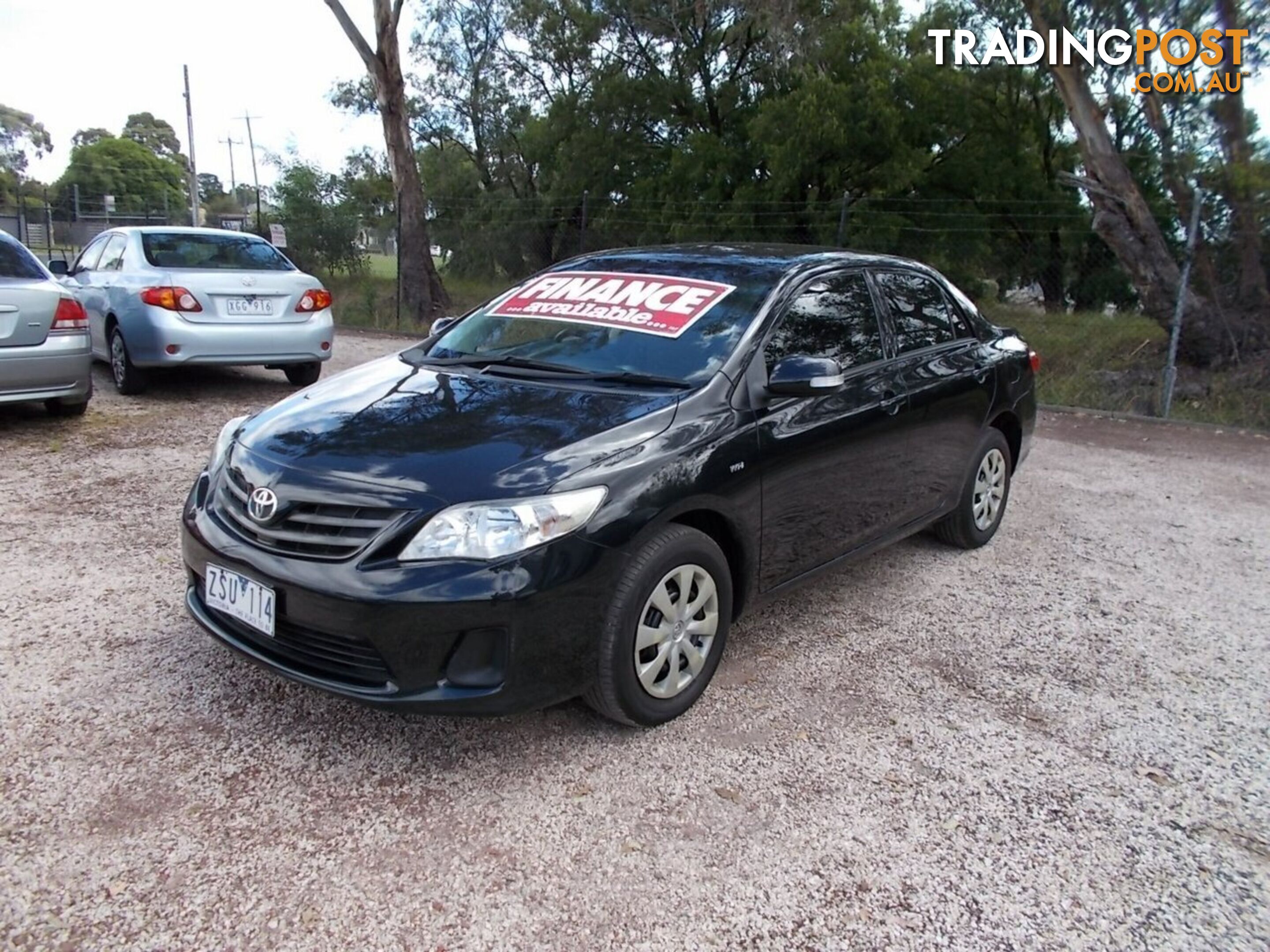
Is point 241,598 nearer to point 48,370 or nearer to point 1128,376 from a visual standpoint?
point 48,370

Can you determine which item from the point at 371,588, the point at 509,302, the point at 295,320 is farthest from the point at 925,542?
the point at 295,320

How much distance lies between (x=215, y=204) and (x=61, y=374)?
63003 millimetres

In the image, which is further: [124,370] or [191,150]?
[191,150]

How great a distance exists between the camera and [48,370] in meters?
6.25

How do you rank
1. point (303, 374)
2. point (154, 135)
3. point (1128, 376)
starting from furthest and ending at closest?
point (154, 135), point (1128, 376), point (303, 374)

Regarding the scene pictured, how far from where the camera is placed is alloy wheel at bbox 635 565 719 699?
116 inches

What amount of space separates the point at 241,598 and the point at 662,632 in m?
1.31

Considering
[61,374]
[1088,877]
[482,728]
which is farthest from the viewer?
[61,374]

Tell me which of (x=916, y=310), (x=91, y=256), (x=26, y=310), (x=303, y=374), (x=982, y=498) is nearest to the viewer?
(x=916, y=310)

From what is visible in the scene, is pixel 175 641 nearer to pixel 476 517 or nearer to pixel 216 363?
pixel 476 517

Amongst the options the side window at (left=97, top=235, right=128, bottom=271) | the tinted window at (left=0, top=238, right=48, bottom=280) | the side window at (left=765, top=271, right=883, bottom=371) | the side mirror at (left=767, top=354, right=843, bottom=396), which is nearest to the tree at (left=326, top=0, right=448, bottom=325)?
the side window at (left=97, top=235, right=128, bottom=271)

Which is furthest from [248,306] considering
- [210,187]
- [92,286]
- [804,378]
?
[210,187]

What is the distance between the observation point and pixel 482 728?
309 cm

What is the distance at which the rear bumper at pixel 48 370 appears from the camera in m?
6.07
